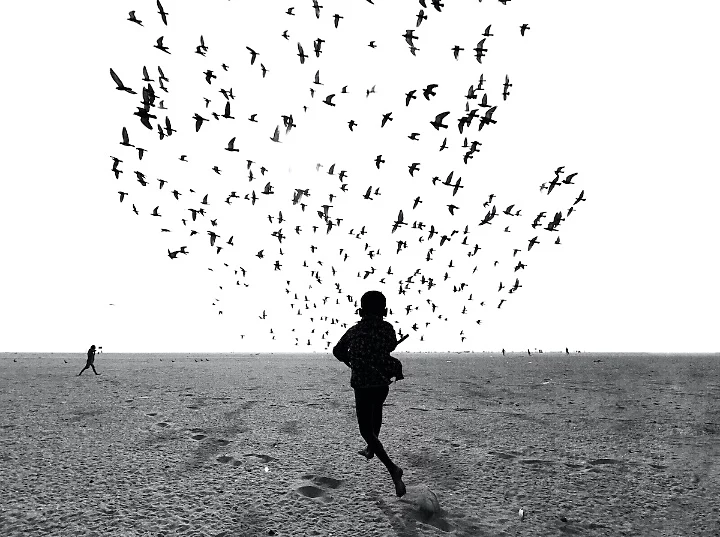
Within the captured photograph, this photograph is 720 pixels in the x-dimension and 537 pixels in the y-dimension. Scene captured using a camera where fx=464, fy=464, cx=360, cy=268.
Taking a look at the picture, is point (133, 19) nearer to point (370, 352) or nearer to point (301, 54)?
point (301, 54)

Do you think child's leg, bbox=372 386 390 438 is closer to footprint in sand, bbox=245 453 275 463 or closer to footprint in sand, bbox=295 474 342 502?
footprint in sand, bbox=295 474 342 502

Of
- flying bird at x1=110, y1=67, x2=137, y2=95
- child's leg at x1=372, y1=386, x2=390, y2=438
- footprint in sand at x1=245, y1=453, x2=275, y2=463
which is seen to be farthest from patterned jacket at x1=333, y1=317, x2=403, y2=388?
flying bird at x1=110, y1=67, x2=137, y2=95

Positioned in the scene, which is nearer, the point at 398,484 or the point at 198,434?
the point at 398,484

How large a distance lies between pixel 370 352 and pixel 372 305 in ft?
1.99

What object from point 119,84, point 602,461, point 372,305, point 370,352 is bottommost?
point 602,461

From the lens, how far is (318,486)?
231 inches

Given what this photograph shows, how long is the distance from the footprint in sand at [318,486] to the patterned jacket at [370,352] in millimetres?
1354

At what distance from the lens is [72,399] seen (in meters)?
14.5

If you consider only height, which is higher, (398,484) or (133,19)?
(133,19)

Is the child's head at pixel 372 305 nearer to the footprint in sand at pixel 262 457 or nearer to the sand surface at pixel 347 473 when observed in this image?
the sand surface at pixel 347 473

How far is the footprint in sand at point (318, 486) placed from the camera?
556cm

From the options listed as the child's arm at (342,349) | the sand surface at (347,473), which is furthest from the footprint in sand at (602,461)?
the child's arm at (342,349)

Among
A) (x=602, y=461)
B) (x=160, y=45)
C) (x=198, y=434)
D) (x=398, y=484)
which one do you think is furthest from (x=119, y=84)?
(x=602, y=461)

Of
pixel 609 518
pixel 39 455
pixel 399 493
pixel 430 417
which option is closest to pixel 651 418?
pixel 430 417
